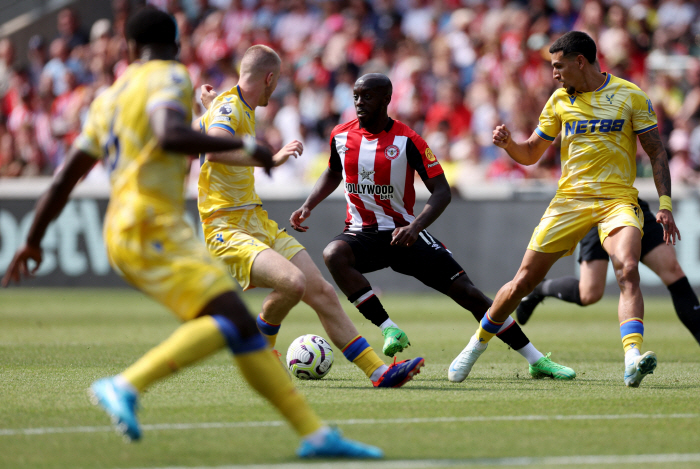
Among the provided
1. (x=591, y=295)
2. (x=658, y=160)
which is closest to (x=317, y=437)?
(x=658, y=160)

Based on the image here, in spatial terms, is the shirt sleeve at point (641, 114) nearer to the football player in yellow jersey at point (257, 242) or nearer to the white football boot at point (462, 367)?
the white football boot at point (462, 367)

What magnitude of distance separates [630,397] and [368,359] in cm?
191

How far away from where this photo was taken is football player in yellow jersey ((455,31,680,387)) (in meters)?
6.91

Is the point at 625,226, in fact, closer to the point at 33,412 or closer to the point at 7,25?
the point at 33,412

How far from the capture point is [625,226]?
6.71 meters

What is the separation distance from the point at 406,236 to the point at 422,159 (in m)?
0.77

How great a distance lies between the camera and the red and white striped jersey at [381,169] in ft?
24.1

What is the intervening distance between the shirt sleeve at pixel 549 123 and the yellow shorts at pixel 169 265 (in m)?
3.82

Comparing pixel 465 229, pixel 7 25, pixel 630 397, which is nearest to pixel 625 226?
pixel 630 397

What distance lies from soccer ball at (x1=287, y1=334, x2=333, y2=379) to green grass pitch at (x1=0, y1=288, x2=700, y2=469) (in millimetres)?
159

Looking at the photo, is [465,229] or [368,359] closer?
[368,359]

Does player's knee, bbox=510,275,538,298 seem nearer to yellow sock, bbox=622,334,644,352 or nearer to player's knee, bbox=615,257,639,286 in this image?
player's knee, bbox=615,257,639,286

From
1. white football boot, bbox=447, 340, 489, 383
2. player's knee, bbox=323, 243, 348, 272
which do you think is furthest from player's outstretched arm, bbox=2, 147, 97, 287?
white football boot, bbox=447, 340, 489, 383

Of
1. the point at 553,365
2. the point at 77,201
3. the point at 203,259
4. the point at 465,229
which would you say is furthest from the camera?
the point at 77,201
